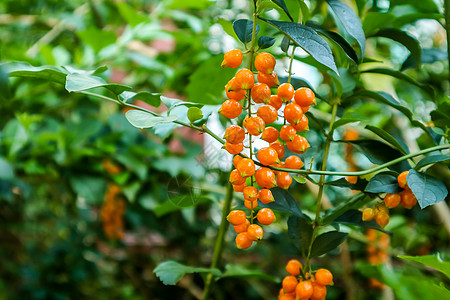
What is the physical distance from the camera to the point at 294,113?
32 cm

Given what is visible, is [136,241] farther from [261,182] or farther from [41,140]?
[261,182]

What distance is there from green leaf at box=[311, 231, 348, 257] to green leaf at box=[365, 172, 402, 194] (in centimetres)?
7

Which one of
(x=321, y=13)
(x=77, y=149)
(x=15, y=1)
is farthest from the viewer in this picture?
(x=15, y=1)

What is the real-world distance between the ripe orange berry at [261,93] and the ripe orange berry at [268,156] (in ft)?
0.14

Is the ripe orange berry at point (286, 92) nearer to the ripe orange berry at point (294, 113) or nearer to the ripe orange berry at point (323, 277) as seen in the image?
the ripe orange berry at point (294, 113)

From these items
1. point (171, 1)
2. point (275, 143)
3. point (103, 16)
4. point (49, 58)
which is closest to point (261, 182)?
point (275, 143)

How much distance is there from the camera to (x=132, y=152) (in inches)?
33.7

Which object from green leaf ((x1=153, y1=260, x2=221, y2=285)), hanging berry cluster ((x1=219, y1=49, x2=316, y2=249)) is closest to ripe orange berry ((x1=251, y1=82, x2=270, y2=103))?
hanging berry cluster ((x1=219, y1=49, x2=316, y2=249))

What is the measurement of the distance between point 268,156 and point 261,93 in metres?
0.05

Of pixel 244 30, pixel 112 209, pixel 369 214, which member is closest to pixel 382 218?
pixel 369 214

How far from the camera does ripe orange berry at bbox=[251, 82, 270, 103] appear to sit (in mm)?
319

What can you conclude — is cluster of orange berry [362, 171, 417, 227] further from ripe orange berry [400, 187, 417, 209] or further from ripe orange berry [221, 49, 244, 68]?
ripe orange berry [221, 49, 244, 68]

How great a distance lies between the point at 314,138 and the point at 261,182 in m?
0.21

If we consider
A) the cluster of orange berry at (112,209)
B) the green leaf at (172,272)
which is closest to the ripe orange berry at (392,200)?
the green leaf at (172,272)
